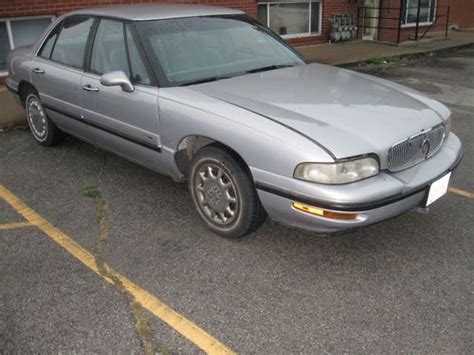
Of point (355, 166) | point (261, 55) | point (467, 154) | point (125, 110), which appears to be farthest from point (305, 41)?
point (355, 166)

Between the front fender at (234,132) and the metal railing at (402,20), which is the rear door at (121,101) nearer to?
the front fender at (234,132)

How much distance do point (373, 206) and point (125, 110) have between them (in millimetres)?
2055

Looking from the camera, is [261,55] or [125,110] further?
[261,55]

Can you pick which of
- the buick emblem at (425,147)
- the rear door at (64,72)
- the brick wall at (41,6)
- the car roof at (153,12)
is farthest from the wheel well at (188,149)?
the brick wall at (41,6)

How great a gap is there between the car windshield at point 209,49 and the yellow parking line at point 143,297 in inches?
52.9

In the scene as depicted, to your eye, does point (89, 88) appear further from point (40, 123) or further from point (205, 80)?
point (40, 123)

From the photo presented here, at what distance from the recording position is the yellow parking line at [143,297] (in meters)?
2.72

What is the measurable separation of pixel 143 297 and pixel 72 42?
2796mm

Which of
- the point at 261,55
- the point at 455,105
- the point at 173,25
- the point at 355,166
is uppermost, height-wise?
the point at 173,25

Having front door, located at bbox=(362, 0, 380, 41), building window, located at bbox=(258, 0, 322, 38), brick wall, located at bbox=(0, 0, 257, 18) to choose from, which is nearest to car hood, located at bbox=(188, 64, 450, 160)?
brick wall, located at bbox=(0, 0, 257, 18)

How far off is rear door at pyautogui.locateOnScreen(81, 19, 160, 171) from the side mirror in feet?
0.29

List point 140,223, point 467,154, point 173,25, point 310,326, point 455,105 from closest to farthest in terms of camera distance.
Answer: point 310,326 → point 140,223 → point 173,25 → point 467,154 → point 455,105

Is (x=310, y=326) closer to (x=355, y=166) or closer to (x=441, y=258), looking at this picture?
(x=355, y=166)

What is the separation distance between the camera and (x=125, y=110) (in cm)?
413
